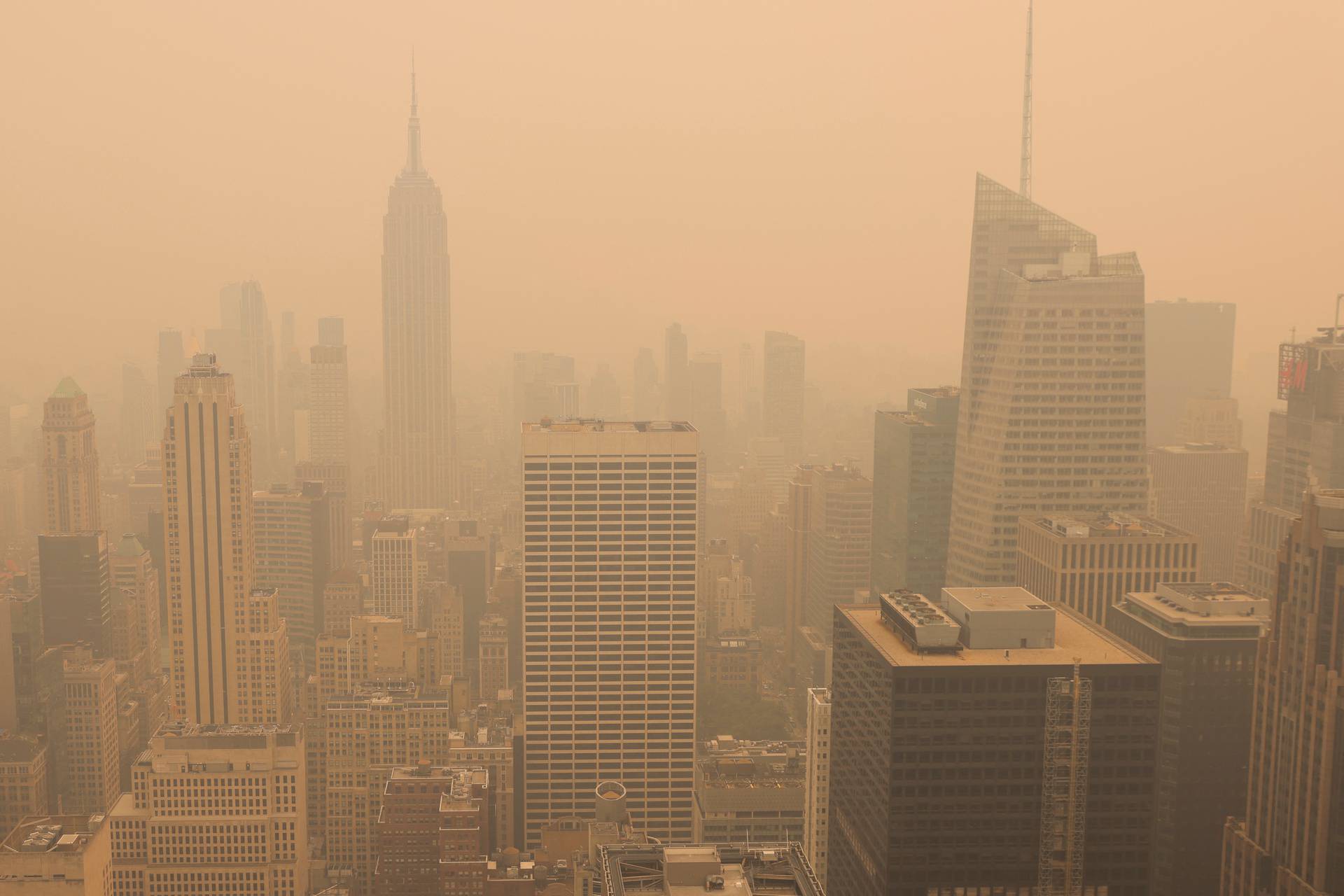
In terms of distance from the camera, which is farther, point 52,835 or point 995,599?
point 52,835

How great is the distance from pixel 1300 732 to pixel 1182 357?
9.73m

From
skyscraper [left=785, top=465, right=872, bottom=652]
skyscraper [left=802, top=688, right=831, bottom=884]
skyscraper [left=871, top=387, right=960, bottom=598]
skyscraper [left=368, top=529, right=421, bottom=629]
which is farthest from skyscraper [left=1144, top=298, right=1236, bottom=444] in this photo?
skyscraper [left=368, top=529, right=421, bottom=629]

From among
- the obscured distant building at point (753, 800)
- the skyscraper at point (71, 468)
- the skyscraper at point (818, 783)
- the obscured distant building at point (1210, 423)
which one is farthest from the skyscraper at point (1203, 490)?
the skyscraper at point (71, 468)

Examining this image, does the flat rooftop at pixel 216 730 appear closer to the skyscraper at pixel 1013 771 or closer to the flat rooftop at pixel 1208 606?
the skyscraper at pixel 1013 771

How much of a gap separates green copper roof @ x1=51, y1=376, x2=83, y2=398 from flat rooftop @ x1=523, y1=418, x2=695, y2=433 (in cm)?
761

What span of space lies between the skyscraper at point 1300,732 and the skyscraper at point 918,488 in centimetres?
1048

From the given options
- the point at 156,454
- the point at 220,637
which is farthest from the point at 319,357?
the point at 220,637

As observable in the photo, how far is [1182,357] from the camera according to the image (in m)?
20.7

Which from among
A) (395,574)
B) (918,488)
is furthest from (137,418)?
(918,488)

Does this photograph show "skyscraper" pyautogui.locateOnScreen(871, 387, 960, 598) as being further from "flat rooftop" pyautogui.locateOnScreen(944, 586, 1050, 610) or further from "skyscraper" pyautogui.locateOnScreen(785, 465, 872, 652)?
"flat rooftop" pyautogui.locateOnScreen(944, 586, 1050, 610)

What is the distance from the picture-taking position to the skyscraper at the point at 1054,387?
21.2 metres

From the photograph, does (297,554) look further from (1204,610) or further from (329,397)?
(1204,610)

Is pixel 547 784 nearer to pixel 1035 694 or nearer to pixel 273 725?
pixel 273 725

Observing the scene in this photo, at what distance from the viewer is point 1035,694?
37.3ft
